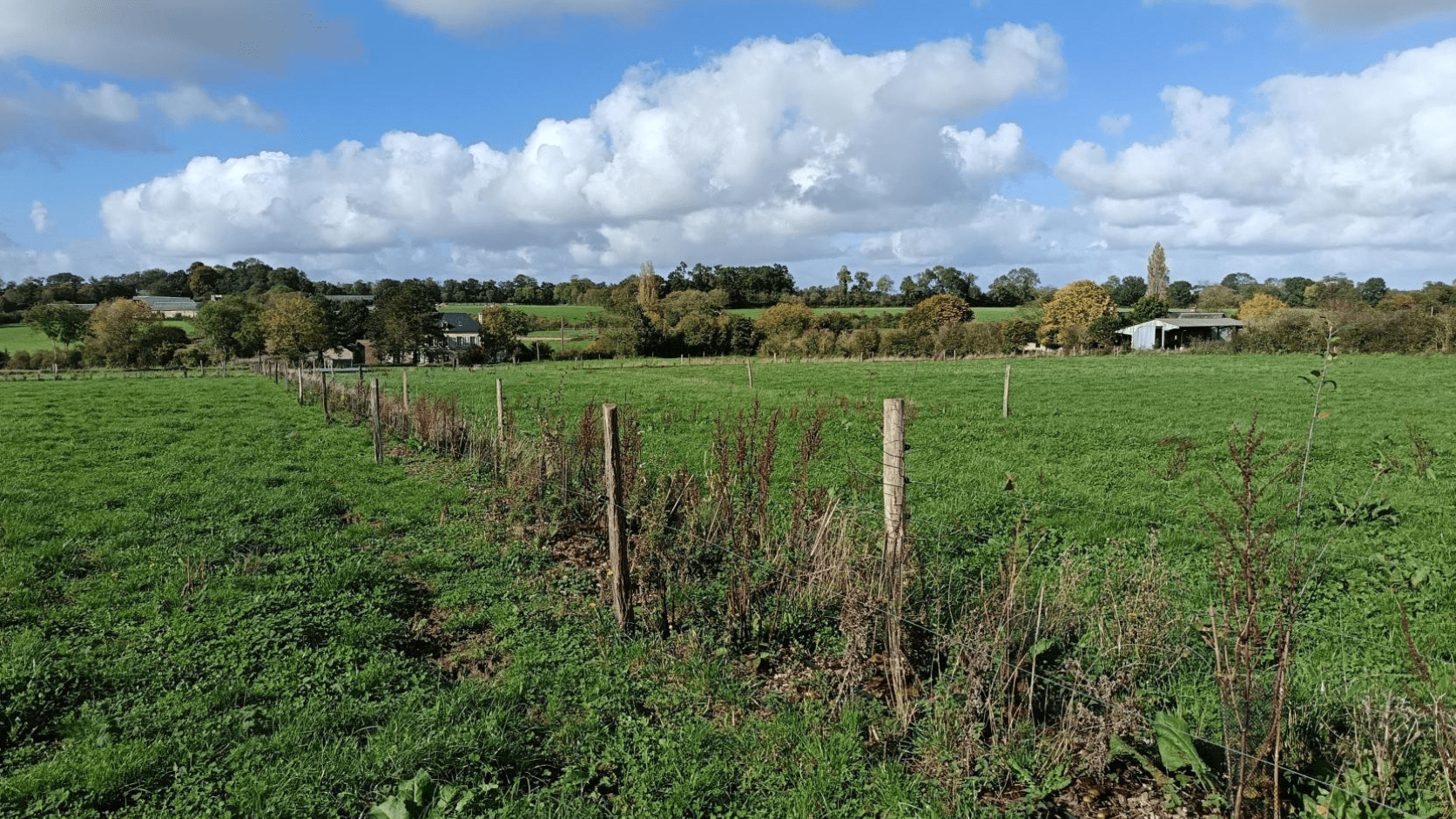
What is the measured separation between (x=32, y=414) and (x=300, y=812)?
2508cm

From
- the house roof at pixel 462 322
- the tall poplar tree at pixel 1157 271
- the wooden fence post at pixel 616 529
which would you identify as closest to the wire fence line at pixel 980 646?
the wooden fence post at pixel 616 529

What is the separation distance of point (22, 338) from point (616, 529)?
379 feet

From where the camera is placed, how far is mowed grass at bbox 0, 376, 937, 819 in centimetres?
395

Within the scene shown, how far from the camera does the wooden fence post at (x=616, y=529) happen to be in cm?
604

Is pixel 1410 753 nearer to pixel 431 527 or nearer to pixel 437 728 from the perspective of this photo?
pixel 437 728

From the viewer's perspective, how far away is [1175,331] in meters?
71.6

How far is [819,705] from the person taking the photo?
4.73 m

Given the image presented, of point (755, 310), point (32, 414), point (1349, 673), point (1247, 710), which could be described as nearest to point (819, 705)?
point (1247, 710)

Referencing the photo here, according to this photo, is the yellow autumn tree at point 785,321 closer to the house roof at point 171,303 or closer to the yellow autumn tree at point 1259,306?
the yellow autumn tree at point 1259,306

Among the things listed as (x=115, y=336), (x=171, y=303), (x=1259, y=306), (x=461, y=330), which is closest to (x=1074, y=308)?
(x=1259, y=306)

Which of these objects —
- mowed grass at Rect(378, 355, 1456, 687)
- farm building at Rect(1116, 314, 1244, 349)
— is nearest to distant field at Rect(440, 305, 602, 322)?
farm building at Rect(1116, 314, 1244, 349)

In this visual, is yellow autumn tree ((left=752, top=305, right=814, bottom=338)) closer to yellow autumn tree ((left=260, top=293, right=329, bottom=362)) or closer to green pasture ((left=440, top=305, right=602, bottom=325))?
green pasture ((left=440, top=305, right=602, bottom=325))

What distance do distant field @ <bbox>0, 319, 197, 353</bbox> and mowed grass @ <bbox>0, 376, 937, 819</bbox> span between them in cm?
9153

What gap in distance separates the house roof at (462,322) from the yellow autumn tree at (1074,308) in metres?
71.1
